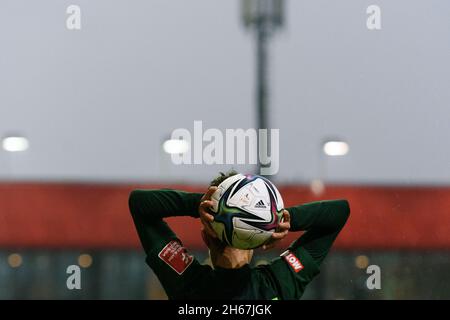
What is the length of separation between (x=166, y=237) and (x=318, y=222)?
256 mm

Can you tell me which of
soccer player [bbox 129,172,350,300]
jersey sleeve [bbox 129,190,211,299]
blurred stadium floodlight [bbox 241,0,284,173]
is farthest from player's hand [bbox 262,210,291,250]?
blurred stadium floodlight [bbox 241,0,284,173]

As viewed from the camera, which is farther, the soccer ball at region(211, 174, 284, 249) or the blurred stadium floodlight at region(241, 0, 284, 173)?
the blurred stadium floodlight at region(241, 0, 284, 173)

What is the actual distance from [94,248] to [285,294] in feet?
2.90

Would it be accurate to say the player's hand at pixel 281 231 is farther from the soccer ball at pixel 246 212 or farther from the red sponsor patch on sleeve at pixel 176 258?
the red sponsor patch on sleeve at pixel 176 258

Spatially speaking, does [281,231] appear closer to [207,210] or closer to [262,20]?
[207,210]

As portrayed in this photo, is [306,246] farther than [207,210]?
Yes

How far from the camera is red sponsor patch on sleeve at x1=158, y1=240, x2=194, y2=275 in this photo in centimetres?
111

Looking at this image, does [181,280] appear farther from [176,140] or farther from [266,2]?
[266,2]

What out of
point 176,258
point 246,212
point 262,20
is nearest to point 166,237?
point 176,258

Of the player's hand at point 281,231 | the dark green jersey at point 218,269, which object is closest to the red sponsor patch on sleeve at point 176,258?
the dark green jersey at point 218,269

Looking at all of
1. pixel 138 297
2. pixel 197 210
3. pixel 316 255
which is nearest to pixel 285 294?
pixel 316 255

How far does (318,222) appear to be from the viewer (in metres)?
1.14

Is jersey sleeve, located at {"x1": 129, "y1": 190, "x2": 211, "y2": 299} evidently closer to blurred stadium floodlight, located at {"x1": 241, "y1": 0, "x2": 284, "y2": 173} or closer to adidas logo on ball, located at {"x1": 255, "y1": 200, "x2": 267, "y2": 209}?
adidas logo on ball, located at {"x1": 255, "y1": 200, "x2": 267, "y2": 209}
